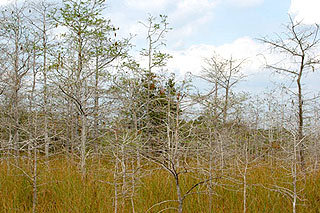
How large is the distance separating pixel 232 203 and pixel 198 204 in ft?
1.78

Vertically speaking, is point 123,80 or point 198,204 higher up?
point 123,80

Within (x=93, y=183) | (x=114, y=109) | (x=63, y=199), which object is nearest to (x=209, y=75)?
(x=114, y=109)

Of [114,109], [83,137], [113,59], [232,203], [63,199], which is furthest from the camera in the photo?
[113,59]

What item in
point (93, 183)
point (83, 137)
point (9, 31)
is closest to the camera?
point (93, 183)

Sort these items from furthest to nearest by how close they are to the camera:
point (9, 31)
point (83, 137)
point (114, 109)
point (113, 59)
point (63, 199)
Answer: point (9, 31)
point (113, 59)
point (114, 109)
point (83, 137)
point (63, 199)

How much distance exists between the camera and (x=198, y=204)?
5.01 meters

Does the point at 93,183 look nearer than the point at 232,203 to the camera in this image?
No

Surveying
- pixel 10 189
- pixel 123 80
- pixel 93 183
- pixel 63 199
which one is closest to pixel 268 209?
pixel 93 183

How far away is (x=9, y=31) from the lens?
372 inches

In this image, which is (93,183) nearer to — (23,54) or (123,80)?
(123,80)

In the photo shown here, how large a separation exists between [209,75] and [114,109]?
3255 mm

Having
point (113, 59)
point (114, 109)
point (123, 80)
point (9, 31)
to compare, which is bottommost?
point (114, 109)

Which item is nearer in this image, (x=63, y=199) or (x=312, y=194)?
(x=63, y=199)

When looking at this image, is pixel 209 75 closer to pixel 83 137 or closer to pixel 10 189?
pixel 83 137
